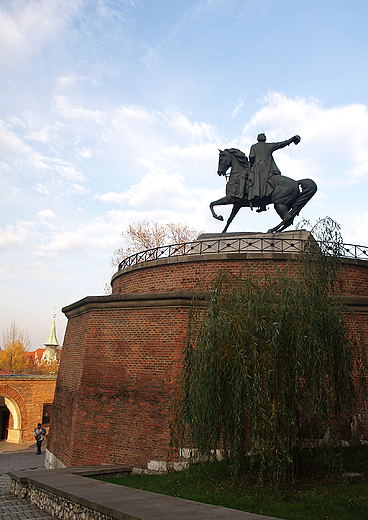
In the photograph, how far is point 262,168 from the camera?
Answer: 581 inches

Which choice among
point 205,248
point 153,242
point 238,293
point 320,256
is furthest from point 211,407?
point 153,242

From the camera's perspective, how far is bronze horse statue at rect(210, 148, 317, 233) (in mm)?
14008

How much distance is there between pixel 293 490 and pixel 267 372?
6.74ft

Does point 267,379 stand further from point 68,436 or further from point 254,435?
point 68,436

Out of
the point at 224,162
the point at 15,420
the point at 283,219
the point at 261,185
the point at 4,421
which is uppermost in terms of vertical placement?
the point at 224,162

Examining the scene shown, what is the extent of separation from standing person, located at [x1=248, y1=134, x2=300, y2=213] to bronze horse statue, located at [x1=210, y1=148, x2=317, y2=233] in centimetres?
17

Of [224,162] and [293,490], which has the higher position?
[224,162]

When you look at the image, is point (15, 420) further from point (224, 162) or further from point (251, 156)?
point (251, 156)

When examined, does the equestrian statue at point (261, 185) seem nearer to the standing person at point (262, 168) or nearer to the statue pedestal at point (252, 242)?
the standing person at point (262, 168)

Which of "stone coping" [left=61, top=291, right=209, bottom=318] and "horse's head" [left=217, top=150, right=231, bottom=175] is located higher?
"horse's head" [left=217, top=150, right=231, bottom=175]

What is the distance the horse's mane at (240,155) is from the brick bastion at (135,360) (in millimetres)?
3540

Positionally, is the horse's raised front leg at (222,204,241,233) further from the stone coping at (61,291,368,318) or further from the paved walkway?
the paved walkway

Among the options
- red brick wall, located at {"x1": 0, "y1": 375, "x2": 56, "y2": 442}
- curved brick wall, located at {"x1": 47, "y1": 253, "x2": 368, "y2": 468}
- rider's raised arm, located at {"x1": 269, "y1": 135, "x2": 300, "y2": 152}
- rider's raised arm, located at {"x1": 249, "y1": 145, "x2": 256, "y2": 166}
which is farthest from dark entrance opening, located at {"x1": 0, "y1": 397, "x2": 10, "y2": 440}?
rider's raised arm, located at {"x1": 269, "y1": 135, "x2": 300, "y2": 152}

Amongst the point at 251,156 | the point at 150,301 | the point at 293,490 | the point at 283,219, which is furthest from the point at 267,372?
the point at 251,156
